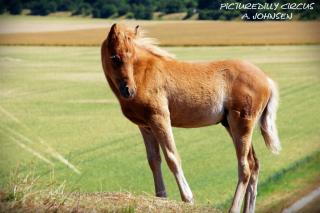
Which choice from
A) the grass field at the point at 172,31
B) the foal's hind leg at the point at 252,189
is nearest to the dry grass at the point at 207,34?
the grass field at the point at 172,31

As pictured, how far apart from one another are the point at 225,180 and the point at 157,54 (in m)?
2.33

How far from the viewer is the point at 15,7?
326 inches

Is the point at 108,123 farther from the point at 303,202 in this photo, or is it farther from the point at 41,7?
the point at 303,202

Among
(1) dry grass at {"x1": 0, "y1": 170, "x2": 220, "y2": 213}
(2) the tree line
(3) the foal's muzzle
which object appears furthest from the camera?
(2) the tree line

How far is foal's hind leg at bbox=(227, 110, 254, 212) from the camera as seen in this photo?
21.8 feet

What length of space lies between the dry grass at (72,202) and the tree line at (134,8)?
2.58 meters

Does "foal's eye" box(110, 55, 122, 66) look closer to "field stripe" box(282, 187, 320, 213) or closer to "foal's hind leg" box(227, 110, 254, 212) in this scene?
"foal's hind leg" box(227, 110, 254, 212)

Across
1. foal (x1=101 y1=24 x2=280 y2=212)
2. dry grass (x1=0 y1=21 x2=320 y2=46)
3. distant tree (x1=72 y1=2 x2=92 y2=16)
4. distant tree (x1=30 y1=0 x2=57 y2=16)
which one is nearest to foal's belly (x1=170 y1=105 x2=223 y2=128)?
foal (x1=101 y1=24 x2=280 y2=212)

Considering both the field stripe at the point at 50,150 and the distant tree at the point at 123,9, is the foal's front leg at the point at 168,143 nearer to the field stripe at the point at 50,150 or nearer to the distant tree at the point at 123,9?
the field stripe at the point at 50,150

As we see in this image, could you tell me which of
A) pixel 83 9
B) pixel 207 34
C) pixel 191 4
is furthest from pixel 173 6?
pixel 83 9

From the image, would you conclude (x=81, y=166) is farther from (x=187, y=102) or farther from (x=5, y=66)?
(x=187, y=102)

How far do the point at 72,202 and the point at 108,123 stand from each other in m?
2.50

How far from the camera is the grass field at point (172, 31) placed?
8.20m

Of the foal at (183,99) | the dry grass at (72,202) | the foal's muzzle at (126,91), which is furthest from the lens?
the foal at (183,99)
